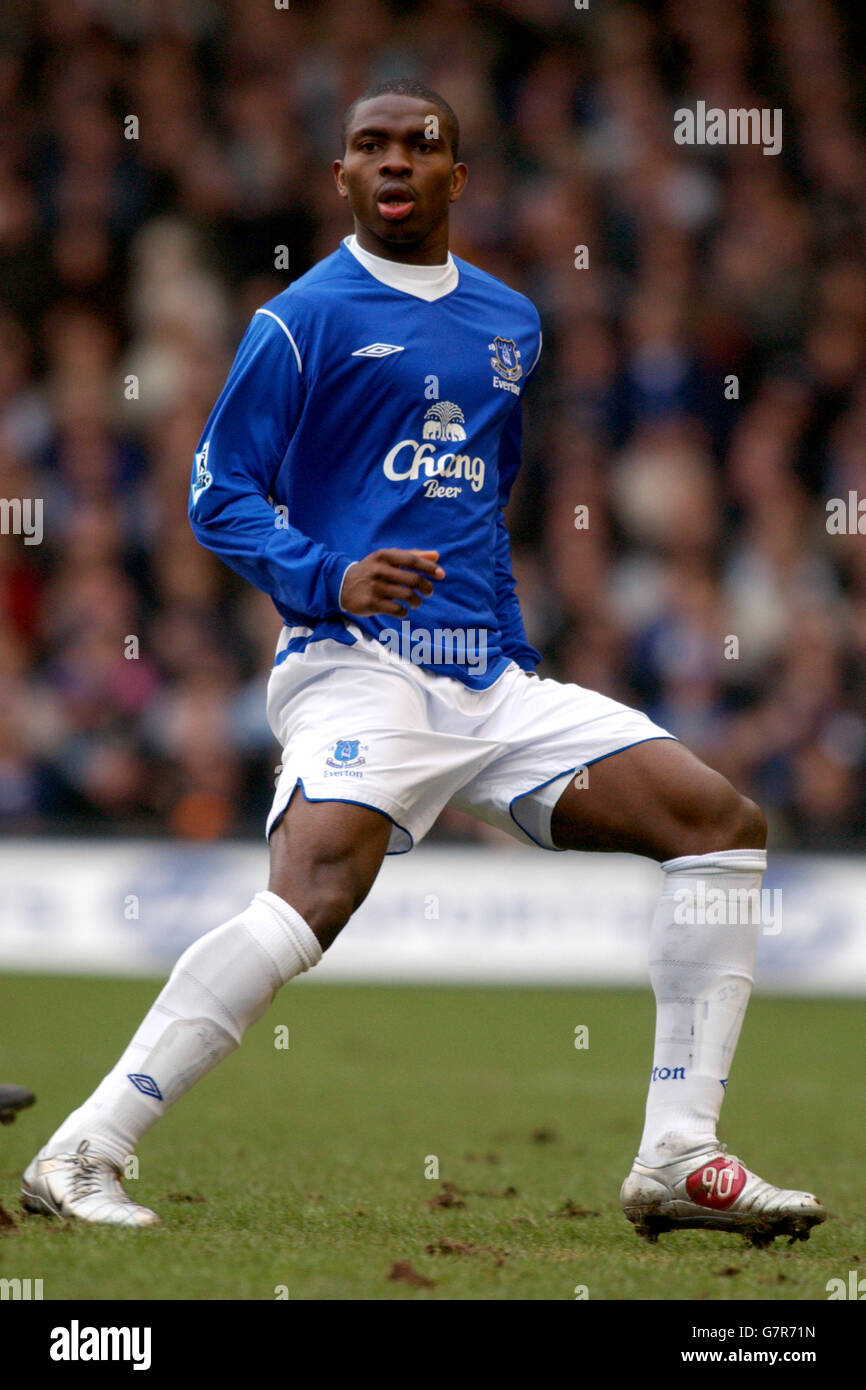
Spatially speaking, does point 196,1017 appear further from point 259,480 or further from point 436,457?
point 436,457

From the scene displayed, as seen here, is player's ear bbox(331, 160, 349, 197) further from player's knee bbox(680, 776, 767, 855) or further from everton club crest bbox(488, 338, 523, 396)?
player's knee bbox(680, 776, 767, 855)

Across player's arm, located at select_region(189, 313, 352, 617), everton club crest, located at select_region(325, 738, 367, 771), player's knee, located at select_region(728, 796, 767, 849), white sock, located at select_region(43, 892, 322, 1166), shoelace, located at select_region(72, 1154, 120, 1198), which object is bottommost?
shoelace, located at select_region(72, 1154, 120, 1198)

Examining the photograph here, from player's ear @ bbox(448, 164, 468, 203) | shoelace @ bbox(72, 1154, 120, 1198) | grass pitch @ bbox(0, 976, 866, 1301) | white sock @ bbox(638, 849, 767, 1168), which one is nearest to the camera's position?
grass pitch @ bbox(0, 976, 866, 1301)

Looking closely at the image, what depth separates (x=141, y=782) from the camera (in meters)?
11.1

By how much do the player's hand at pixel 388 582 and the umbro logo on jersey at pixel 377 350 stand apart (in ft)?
1.71

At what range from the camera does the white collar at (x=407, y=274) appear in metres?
4.49

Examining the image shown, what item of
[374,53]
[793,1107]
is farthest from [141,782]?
[374,53]

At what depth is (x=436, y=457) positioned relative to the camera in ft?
14.5

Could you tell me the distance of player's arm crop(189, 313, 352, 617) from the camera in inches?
164

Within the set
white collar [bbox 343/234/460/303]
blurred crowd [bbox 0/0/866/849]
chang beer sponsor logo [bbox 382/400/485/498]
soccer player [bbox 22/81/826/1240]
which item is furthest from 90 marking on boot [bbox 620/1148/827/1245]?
blurred crowd [bbox 0/0/866/849]

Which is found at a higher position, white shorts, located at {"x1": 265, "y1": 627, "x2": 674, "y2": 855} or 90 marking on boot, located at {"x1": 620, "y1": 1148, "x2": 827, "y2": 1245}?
white shorts, located at {"x1": 265, "y1": 627, "x2": 674, "y2": 855}

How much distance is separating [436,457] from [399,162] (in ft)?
2.17

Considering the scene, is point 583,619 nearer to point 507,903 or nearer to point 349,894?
point 507,903

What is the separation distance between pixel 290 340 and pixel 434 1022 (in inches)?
215
